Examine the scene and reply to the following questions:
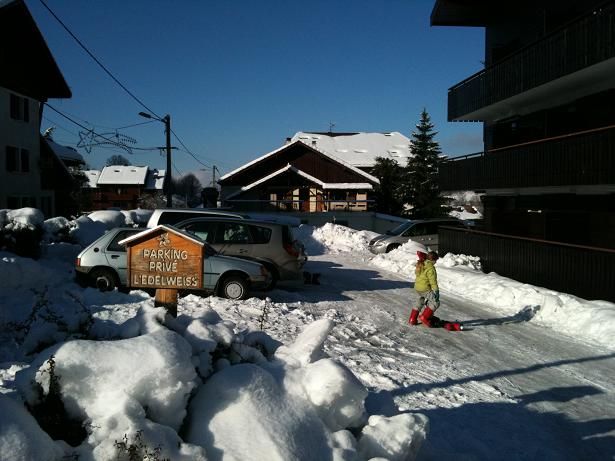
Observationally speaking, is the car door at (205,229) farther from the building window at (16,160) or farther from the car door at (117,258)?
the building window at (16,160)

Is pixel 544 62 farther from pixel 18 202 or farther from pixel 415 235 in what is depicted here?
pixel 18 202

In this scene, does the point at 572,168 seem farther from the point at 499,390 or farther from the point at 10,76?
the point at 10,76

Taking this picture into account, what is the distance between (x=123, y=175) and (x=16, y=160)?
186 ft

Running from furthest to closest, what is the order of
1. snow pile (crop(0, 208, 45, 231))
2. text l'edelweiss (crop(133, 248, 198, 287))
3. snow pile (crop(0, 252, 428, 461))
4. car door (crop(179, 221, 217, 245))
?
snow pile (crop(0, 208, 45, 231)) → car door (crop(179, 221, 217, 245)) → text l'edelweiss (crop(133, 248, 198, 287)) → snow pile (crop(0, 252, 428, 461))

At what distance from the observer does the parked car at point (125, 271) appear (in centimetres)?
1213

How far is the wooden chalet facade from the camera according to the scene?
129 feet

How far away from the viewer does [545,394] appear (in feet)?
24.1

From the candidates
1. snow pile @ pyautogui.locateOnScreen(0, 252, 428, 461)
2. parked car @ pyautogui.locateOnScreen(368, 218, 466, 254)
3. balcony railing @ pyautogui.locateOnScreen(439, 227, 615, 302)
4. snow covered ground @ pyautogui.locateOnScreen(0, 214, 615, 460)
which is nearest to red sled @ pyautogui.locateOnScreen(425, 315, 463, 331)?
snow covered ground @ pyautogui.locateOnScreen(0, 214, 615, 460)

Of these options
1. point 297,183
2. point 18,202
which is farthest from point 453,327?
point 297,183

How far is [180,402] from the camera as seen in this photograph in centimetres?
375

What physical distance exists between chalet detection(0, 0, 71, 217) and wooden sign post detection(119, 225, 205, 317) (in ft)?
68.6

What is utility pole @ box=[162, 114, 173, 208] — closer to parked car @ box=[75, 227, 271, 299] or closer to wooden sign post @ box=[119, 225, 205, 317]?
parked car @ box=[75, 227, 271, 299]

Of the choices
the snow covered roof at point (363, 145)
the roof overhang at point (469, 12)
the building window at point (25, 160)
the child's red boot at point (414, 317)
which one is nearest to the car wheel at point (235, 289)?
the child's red boot at point (414, 317)

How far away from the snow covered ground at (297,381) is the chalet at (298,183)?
27269mm
